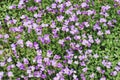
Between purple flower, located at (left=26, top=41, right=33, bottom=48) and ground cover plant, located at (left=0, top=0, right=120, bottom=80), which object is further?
purple flower, located at (left=26, top=41, right=33, bottom=48)

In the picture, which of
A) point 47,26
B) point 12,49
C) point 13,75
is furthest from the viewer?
point 47,26

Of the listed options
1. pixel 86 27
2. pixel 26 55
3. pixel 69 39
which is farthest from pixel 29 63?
pixel 86 27

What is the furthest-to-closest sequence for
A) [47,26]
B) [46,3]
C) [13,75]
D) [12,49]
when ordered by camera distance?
[46,3] → [47,26] → [12,49] → [13,75]

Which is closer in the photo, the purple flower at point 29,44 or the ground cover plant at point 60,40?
the ground cover plant at point 60,40

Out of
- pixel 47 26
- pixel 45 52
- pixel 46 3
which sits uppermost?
pixel 46 3

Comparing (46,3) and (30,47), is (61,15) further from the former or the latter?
(30,47)

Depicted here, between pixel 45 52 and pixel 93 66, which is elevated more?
pixel 45 52

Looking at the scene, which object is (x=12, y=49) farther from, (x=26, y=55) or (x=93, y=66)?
(x=93, y=66)

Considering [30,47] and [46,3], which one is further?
[46,3]
